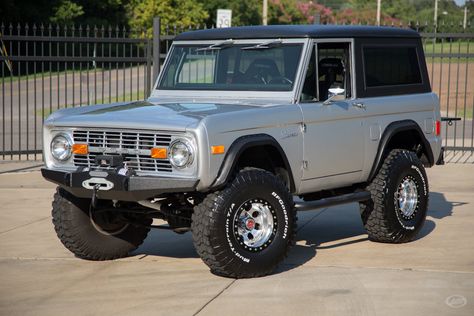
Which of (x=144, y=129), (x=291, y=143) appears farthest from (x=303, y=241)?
(x=144, y=129)

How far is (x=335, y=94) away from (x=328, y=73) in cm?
43

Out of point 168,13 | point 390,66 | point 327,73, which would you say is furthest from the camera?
point 168,13

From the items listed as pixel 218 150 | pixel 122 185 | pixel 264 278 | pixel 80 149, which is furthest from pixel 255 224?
pixel 80 149

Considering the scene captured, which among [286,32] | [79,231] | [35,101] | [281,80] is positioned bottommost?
[79,231]

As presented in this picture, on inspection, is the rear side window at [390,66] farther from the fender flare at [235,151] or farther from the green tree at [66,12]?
the green tree at [66,12]

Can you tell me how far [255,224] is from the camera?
7555 millimetres

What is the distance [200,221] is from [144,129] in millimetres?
795

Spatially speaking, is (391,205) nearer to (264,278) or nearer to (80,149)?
(264,278)

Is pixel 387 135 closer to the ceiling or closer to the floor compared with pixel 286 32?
closer to the floor

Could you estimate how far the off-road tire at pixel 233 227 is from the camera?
7184mm

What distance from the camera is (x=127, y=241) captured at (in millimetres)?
8383

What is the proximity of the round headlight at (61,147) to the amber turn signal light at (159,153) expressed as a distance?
0.84 meters

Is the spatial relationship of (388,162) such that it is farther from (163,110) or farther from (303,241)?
(163,110)

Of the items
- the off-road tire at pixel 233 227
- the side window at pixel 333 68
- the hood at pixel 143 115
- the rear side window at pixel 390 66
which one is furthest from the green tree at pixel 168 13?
the off-road tire at pixel 233 227
